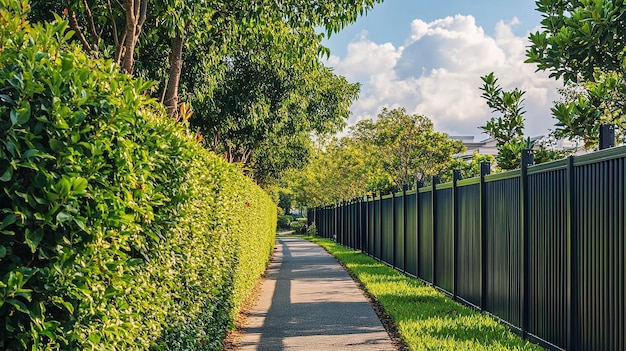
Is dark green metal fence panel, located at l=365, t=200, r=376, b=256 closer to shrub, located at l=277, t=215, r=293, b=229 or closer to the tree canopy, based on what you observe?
the tree canopy

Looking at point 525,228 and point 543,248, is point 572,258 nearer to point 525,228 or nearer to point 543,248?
point 543,248

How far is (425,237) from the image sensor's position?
13258 mm

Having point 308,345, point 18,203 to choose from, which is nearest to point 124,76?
point 18,203

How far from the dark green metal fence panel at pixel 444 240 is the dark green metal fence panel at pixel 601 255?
507cm

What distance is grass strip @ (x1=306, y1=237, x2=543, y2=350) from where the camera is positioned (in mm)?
7188

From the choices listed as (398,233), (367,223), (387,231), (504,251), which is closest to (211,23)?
(504,251)

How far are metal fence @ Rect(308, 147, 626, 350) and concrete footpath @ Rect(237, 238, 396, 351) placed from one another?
162 cm

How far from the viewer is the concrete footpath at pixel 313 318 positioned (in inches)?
313

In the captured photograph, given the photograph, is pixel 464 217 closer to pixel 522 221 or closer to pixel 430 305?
pixel 430 305

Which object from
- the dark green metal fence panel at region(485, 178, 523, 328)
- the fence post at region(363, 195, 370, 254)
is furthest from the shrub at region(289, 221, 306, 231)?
the dark green metal fence panel at region(485, 178, 523, 328)

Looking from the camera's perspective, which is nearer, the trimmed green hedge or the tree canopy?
the trimmed green hedge

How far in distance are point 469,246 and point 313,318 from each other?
2.69 metres

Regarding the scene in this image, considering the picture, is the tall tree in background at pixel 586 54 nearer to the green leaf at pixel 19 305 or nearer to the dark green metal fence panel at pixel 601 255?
the dark green metal fence panel at pixel 601 255

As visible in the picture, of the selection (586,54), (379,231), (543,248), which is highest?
(586,54)
